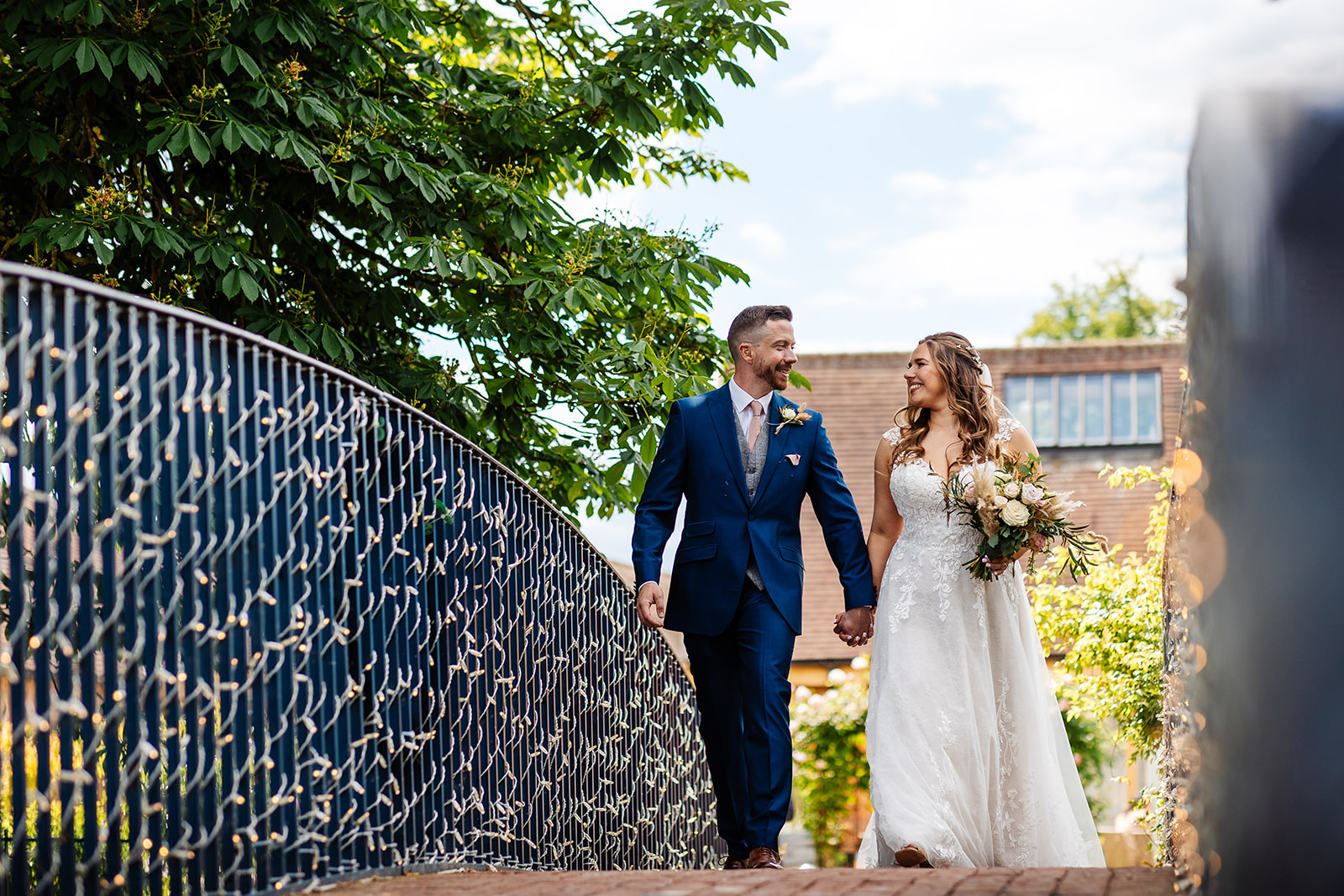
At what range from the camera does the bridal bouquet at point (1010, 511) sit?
19.4 feet

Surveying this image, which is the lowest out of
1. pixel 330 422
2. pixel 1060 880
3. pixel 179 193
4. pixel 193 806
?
pixel 1060 880

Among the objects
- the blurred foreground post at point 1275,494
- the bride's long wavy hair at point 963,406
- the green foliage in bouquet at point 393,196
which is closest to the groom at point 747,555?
the bride's long wavy hair at point 963,406

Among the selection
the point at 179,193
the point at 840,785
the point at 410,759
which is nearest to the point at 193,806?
the point at 410,759

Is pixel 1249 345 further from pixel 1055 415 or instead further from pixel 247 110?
pixel 1055 415

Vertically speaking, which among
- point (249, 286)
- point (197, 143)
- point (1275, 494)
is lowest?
point (1275, 494)

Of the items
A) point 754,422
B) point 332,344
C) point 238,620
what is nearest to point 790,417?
point 754,422

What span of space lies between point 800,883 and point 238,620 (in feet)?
6.13

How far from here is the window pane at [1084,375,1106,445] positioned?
25703 mm

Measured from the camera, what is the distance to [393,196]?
7.70m

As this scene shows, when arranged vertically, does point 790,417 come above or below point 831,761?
above

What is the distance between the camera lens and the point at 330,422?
430 cm

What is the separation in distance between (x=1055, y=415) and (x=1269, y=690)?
2405 centimetres

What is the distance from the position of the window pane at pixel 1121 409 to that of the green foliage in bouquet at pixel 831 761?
9005 mm

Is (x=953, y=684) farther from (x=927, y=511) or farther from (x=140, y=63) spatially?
(x=140, y=63)
